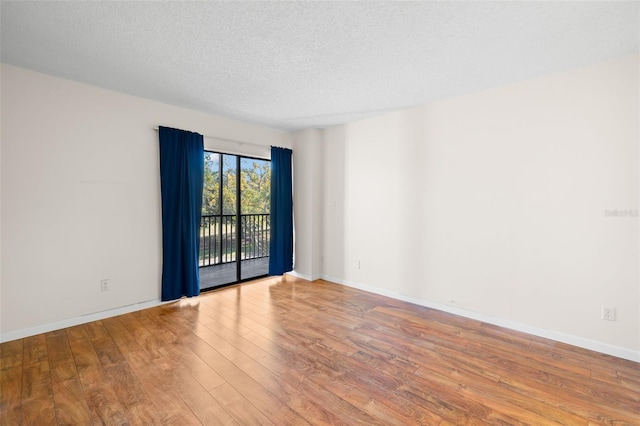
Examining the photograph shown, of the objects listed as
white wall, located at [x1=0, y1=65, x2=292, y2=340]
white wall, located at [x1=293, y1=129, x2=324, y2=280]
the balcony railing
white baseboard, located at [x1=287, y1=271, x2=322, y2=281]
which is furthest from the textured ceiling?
white baseboard, located at [x1=287, y1=271, x2=322, y2=281]

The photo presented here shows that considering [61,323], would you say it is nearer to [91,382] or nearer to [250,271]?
[91,382]

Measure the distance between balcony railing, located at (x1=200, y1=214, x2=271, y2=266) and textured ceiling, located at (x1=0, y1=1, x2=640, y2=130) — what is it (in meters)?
2.15

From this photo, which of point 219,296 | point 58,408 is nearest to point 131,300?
point 219,296

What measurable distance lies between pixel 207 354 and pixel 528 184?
3494 mm

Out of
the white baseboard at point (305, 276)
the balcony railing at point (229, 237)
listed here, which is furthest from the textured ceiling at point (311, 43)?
the white baseboard at point (305, 276)

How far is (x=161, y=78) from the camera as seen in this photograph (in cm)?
284

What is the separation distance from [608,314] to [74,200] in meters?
5.28

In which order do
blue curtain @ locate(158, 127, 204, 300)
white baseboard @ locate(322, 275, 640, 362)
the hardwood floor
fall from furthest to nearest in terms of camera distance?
blue curtain @ locate(158, 127, 204, 300) → white baseboard @ locate(322, 275, 640, 362) → the hardwood floor

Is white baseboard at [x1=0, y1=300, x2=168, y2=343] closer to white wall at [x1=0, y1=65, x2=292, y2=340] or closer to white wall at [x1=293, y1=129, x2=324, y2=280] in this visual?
white wall at [x1=0, y1=65, x2=292, y2=340]

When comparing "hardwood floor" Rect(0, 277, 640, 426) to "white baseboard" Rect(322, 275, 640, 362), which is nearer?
"hardwood floor" Rect(0, 277, 640, 426)

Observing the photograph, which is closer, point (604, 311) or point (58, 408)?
point (58, 408)

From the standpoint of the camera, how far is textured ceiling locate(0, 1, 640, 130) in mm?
1822

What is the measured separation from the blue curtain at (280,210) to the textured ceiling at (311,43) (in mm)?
1637

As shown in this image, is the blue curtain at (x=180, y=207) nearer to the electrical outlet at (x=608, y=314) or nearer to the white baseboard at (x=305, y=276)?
the white baseboard at (x=305, y=276)
